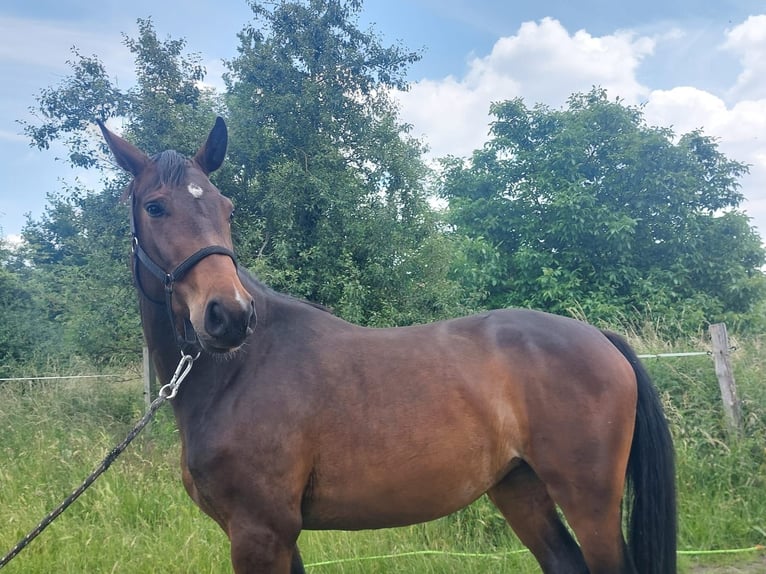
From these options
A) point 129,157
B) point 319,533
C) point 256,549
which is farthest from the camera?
point 319,533

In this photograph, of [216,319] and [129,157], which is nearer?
[216,319]

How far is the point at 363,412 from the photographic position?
7.45 feet

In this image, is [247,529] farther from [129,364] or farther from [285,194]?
[129,364]

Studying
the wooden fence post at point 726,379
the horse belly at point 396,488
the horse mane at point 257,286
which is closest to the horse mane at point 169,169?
the horse mane at point 257,286

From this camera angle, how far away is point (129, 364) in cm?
756

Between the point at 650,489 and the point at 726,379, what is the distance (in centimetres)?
294

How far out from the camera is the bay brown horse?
213cm

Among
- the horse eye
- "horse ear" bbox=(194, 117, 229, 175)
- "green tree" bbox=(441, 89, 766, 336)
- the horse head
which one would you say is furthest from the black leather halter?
"green tree" bbox=(441, 89, 766, 336)

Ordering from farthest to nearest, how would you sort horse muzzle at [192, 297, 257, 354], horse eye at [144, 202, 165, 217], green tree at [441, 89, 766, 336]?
green tree at [441, 89, 766, 336] → horse eye at [144, 202, 165, 217] → horse muzzle at [192, 297, 257, 354]

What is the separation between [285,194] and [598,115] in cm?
1253

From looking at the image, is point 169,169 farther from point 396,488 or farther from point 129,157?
point 396,488

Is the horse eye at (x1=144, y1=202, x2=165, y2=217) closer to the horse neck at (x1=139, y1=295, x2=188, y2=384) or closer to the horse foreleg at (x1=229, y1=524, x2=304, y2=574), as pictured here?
the horse neck at (x1=139, y1=295, x2=188, y2=384)

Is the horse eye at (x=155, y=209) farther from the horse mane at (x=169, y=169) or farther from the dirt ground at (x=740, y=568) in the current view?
the dirt ground at (x=740, y=568)

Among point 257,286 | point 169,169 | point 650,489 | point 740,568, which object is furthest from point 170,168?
point 740,568
